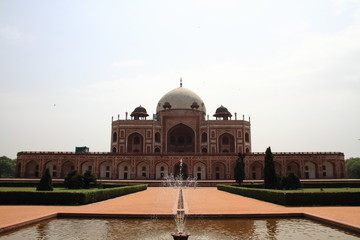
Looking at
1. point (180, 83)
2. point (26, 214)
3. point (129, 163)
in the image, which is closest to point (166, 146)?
point (129, 163)

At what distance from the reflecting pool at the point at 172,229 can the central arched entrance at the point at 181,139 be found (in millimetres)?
35217

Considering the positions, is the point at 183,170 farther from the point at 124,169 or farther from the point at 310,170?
the point at 310,170

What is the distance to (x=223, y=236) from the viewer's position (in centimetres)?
737

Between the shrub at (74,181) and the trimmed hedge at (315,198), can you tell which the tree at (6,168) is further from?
the trimmed hedge at (315,198)

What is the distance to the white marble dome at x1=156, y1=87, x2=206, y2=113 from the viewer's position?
4644cm

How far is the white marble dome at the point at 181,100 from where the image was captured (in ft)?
152

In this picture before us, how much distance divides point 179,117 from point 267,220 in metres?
35.5

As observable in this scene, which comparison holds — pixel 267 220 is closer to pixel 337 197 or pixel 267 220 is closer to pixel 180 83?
pixel 337 197

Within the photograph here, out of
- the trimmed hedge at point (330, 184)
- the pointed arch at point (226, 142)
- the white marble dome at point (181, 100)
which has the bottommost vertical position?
the trimmed hedge at point (330, 184)

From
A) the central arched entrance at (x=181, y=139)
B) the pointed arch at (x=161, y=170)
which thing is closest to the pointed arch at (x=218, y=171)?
the pointed arch at (x=161, y=170)

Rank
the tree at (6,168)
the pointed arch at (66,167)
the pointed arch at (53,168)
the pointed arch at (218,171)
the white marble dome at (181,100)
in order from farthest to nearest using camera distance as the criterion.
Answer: the tree at (6,168)
the white marble dome at (181,100)
the pointed arch at (66,167)
the pointed arch at (53,168)
the pointed arch at (218,171)

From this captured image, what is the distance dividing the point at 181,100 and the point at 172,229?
128 feet

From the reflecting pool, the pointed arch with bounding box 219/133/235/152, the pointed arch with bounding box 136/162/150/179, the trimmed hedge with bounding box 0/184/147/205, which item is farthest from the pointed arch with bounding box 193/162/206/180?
the reflecting pool

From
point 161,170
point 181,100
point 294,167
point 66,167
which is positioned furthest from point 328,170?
point 66,167
